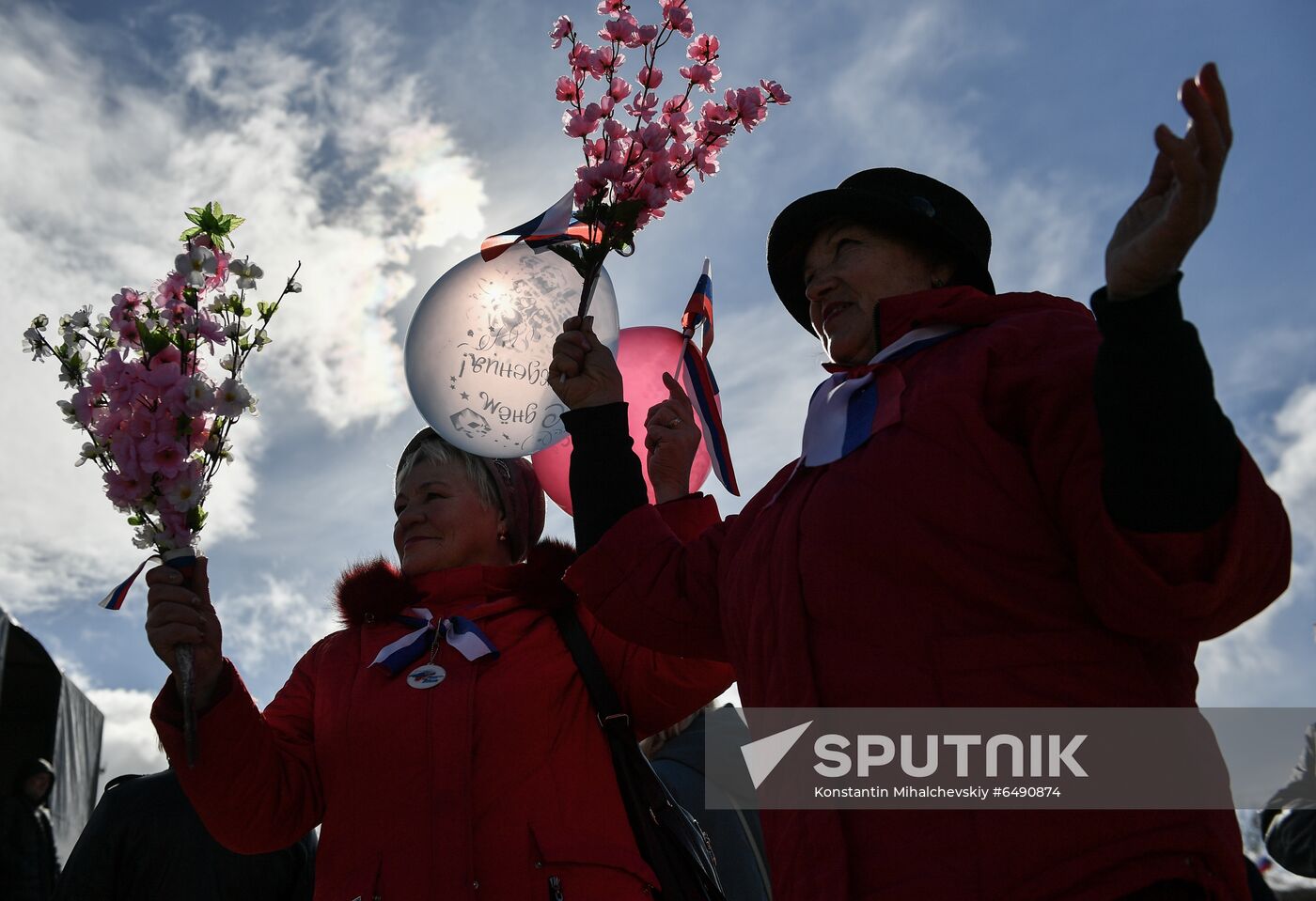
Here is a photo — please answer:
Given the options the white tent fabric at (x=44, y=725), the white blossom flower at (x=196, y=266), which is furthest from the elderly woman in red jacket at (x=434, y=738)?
the white tent fabric at (x=44, y=725)

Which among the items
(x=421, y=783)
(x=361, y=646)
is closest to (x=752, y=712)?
(x=421, y=783)

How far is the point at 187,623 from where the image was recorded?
7.89 feet

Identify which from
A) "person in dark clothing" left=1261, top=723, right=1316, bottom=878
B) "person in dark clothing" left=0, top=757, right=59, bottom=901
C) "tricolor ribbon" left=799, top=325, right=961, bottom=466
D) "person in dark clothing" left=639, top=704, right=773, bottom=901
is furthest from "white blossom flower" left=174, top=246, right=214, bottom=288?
"person in dark clothing" left=0, top=757, right=59, bottom=901

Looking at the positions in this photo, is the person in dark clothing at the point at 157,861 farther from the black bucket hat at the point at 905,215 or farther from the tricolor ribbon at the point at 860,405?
the black bucket hat at the point at 905,215

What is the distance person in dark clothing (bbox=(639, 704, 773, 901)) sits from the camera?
3.25 meters

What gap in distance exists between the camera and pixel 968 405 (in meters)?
1.66

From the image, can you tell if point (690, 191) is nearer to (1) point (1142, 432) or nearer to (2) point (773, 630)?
(2) point (773, 630)

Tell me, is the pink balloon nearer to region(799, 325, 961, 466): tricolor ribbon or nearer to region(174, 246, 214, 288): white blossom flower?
region(174, 246, 214, 288): white blossom flower

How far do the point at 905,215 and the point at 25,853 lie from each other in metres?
5.59

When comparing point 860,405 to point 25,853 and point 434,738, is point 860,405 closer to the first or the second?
point 434,738

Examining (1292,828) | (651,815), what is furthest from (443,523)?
(1292,828)

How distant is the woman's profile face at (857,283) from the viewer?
84.1 inches

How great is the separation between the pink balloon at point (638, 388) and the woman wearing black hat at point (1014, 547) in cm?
100

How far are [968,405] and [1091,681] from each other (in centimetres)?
44
